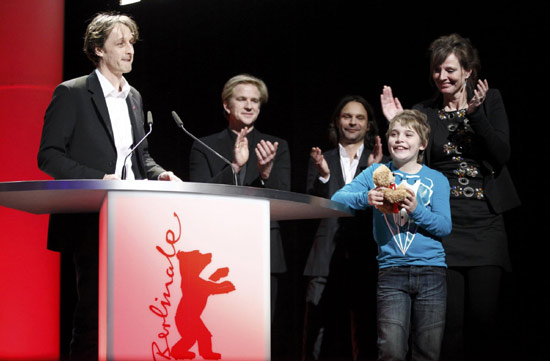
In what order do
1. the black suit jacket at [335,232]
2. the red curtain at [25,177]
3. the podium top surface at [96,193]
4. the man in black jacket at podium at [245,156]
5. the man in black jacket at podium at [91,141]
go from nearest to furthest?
the podium top surface at [96,193]
the man in black jacket at podium at [91,141]
the man in black jacket at podium at [245,156]
the black suit jacket at [335,232]
the red curtain at [25,177]

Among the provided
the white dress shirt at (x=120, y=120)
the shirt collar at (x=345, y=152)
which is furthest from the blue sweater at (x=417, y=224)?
the white dress shirt at (x=120, y=120)

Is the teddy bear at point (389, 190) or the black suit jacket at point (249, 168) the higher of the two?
the black suit jacket at point (249, 168)

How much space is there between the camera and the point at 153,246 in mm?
1933

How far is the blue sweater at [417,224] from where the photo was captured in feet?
9.07

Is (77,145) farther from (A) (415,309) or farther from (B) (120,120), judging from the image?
(A) (415,309)

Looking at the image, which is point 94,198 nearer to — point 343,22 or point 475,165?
point 475,165

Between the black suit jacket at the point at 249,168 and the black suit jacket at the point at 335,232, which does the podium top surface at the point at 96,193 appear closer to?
the black suit jacket at the point at 249,168

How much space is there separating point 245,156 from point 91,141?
3.04 ft

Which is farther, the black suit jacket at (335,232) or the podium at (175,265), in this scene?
the black suit jacket at (335,232)

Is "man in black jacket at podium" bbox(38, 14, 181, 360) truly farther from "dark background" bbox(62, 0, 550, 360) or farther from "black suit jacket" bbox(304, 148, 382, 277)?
"dark background" bbox(62, 0, 550, 360)

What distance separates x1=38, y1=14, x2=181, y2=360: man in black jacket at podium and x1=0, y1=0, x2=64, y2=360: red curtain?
5.09 feet

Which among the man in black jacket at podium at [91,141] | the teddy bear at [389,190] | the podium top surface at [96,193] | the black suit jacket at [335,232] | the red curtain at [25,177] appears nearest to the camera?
the podium top surface at [96,193]

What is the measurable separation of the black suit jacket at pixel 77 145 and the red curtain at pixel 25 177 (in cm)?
172

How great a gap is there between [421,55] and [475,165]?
134 cm
